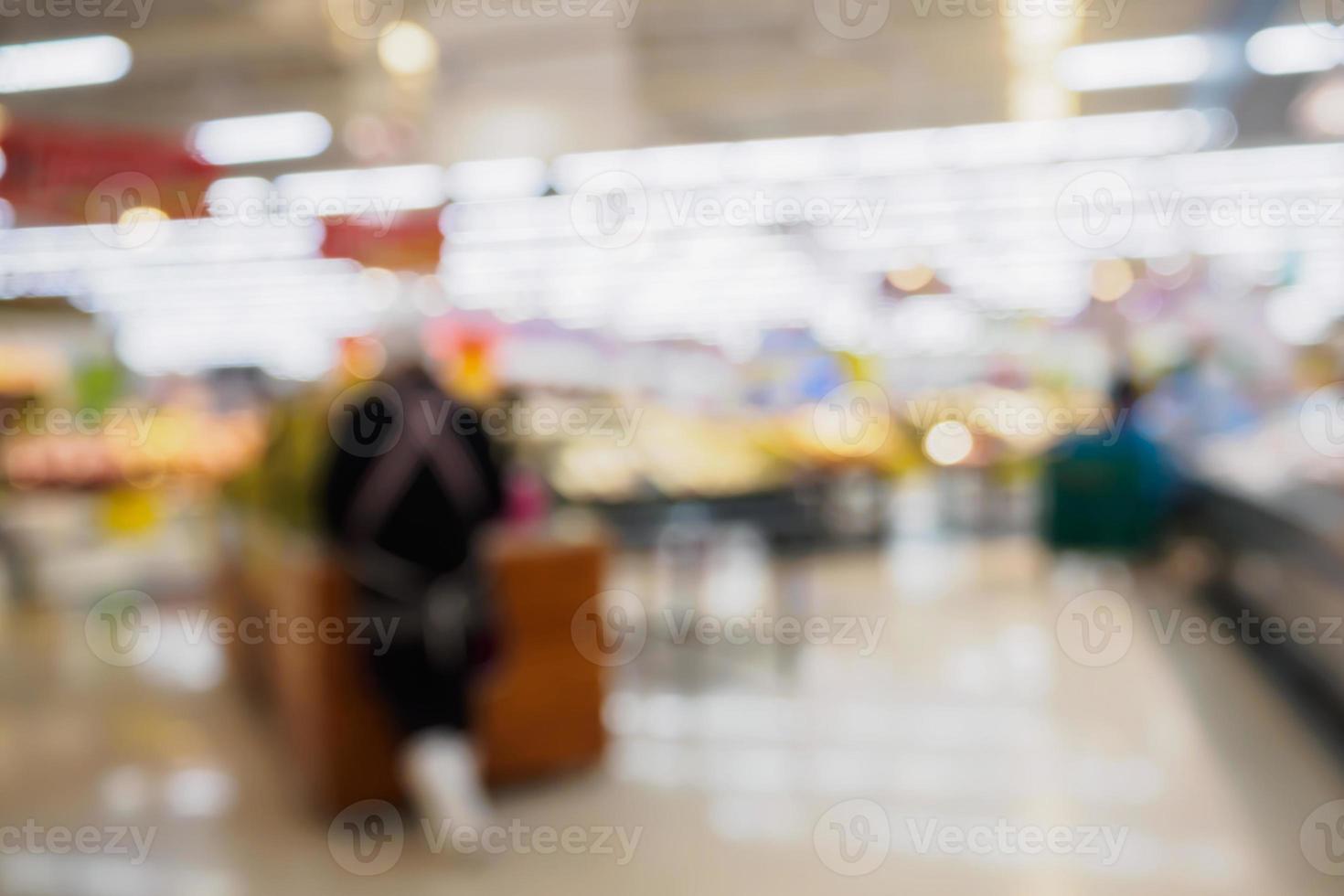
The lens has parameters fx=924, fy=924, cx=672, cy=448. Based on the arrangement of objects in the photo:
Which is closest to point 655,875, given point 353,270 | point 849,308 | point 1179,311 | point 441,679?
point 441,679

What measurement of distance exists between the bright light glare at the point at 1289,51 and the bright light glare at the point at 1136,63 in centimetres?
36

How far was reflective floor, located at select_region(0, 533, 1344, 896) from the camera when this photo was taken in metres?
2.77

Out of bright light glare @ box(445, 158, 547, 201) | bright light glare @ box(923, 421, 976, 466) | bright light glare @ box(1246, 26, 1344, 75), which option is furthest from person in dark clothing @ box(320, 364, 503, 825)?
bright light glare @ box(923, 421, 976, 466)

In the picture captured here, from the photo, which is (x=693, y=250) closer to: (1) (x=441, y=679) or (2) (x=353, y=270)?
(2) (x=353, y=270)

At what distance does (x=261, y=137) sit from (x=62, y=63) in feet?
5.50

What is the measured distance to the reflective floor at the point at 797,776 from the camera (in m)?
2.77

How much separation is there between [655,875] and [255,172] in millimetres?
7752

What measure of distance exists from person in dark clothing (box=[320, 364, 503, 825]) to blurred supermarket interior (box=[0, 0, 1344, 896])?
0.02 meters

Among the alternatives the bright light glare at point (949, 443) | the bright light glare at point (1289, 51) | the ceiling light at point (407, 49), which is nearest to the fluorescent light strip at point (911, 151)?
the bright light glare at point (1289, 51)

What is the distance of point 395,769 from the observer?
3291mm

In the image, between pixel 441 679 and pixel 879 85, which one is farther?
pixel 879 85

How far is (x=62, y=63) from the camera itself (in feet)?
19.6

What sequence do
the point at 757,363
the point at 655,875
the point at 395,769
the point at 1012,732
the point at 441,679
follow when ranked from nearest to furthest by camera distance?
the point at 655,875 → the point at 441,679 → the point at 395,769 → the point at 1012,732 → the point at 757,363

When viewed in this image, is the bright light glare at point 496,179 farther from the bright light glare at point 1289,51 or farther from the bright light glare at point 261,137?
the bright light glare at point 1289,51
